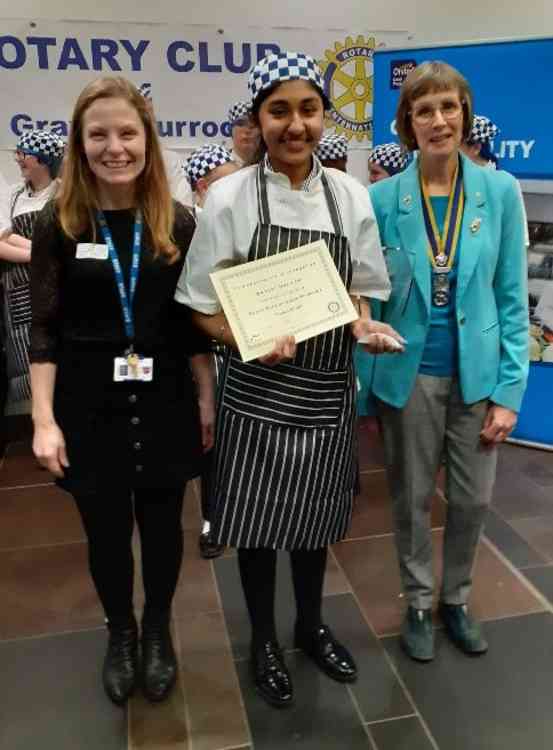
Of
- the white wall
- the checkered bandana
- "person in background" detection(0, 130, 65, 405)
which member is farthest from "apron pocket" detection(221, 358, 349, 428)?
the white wall

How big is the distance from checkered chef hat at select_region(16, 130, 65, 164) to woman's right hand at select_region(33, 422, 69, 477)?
205cm

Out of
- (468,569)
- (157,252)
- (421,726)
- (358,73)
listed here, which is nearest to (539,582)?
(468,569)

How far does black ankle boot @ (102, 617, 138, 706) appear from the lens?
5.90 feet

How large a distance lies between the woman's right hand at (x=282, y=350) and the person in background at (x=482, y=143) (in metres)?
1.69

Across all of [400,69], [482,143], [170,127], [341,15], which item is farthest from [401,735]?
[341,15]

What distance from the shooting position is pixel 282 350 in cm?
137

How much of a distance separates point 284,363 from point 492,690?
3.66 feet

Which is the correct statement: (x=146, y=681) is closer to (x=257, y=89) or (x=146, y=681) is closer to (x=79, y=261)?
(x=79, y=261)

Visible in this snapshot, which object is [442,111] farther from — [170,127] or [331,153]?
[170,127]

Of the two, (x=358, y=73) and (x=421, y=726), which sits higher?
(x=358, y=73)

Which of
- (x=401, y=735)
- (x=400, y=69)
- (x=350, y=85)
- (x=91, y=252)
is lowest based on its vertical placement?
(x=401, y=735)

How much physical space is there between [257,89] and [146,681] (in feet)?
4.97

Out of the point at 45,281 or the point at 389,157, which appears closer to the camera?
the point at 45,281

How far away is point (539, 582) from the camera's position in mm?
2326
